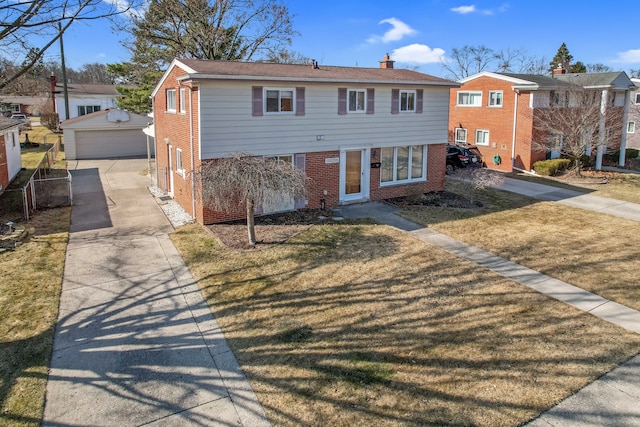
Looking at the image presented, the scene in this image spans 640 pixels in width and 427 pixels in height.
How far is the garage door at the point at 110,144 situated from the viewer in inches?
1227

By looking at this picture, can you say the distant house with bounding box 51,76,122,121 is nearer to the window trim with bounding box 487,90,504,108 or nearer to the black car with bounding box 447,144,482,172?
the black car with bounding box 447,144,482,172

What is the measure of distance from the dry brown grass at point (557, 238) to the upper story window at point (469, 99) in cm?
1135

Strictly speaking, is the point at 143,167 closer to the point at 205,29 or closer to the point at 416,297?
the point at 205,29

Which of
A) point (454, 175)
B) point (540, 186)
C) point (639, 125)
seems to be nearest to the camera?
point (540, 186)

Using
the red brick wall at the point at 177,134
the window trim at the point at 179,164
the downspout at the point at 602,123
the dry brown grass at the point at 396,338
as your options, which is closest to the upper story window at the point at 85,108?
the red brick wall at the point at 177,134

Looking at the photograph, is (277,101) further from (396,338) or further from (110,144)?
(110,144)

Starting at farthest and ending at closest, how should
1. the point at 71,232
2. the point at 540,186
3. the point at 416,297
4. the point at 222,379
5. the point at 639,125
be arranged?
the point at 639,125
the point at 540,186
the point at 71,232
the point at 416,297
the point at 222,379

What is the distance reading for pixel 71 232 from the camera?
554 inches

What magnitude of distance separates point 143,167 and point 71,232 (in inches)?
530

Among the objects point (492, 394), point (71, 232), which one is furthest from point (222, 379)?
point (71, 232)

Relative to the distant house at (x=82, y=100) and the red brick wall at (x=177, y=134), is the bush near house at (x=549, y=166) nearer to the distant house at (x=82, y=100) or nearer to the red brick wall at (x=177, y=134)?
the red brick wall at (x=177, y=134)

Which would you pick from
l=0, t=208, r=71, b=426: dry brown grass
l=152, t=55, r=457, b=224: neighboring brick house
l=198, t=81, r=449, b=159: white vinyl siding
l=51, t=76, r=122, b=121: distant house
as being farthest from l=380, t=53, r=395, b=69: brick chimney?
l=51, t=76, r=122, b=121: distant house

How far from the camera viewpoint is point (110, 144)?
32.0 m

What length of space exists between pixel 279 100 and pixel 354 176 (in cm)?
433
